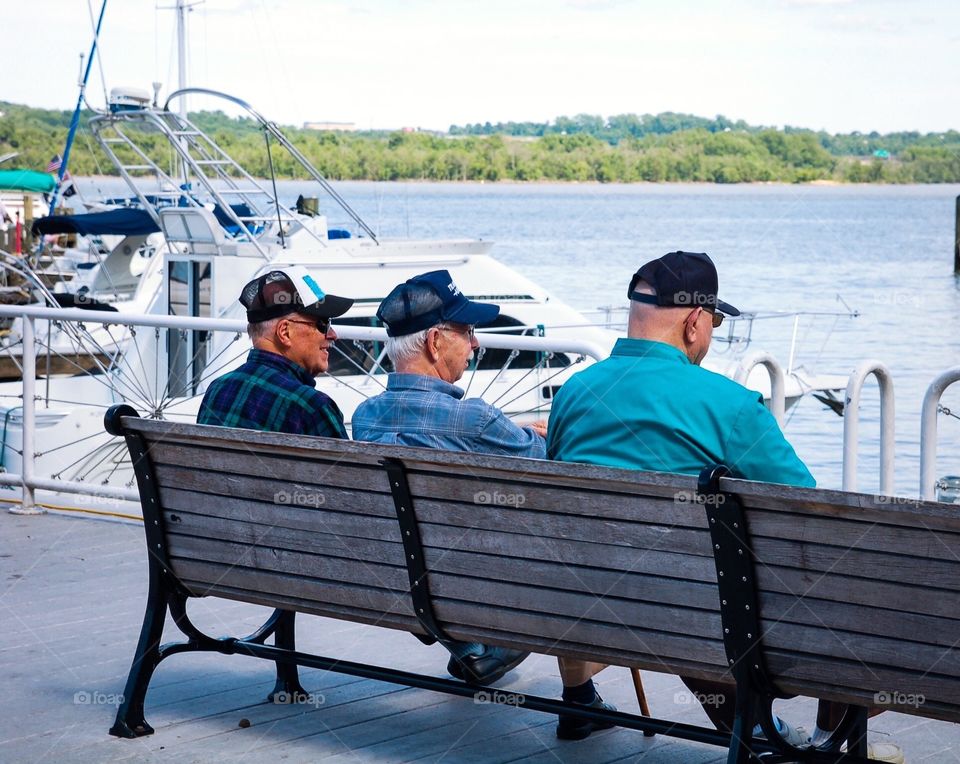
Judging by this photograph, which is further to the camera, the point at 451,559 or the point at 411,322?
the point at 411,322

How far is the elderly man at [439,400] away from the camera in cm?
355

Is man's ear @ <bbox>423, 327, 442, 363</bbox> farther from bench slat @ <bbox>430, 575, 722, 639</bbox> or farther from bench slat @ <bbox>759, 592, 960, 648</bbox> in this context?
bench slat @ <bbox>759, 592, 960, 648</bbox>

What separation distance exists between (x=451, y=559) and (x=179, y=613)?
1.01 metres

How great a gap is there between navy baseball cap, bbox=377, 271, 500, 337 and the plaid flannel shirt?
37 cm

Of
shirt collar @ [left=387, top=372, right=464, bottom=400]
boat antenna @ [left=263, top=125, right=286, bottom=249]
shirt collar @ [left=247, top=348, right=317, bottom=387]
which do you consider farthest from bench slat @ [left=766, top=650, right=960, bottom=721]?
boat antenna @ [left=263, top=125, right=286, bottom=249]

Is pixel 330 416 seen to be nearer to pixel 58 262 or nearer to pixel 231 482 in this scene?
pixel 231 482

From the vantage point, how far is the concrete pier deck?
3699 millimetres

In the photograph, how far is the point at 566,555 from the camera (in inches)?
121

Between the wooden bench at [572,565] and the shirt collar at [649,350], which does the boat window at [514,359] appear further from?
the shirt collar at [649,350]

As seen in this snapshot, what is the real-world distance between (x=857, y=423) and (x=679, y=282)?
7.41 ft

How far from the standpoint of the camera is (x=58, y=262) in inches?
1196

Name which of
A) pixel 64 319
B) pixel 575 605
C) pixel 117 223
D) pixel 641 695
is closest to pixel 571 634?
pixel 575 605

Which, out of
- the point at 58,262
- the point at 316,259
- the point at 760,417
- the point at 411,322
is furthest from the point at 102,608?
the point at 58,262

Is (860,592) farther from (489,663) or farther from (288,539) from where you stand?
(288,539)
